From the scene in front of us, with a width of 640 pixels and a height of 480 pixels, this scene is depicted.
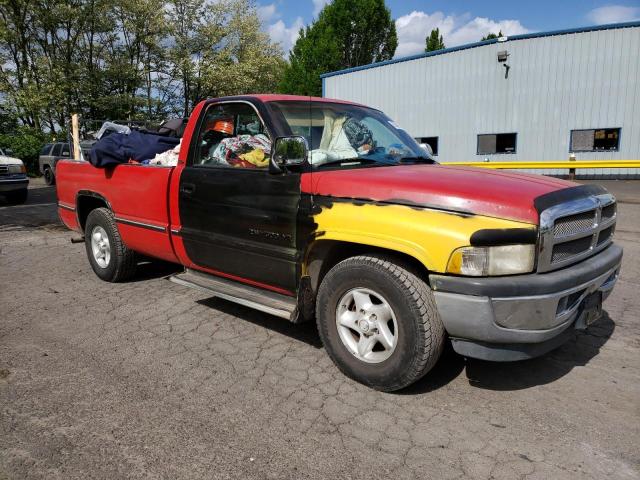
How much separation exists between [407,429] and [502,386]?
2.78 ft

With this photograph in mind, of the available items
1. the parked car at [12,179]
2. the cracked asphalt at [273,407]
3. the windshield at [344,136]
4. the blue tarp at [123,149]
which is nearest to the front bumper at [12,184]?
the parked car at [12,179]

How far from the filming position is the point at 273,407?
2.96 meters

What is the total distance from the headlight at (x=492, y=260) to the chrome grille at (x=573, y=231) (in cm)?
8

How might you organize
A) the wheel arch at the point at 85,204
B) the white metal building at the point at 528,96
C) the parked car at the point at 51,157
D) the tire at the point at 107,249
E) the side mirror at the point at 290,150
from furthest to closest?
1. the parked car at the point at 51,157
2. the white metal building at the point at 528,96
3. the wheel arch at the point at 85,204
4. the tire at the point at 107,249
5. the side mirror at the point at 290,150

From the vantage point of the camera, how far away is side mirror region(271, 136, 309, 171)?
129 inches

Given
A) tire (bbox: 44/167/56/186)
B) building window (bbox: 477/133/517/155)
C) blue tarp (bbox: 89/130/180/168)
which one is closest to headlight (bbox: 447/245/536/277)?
blue tarp (bbox: 89/130/180/168)

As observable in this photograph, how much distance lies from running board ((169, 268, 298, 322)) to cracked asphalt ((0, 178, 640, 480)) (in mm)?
370

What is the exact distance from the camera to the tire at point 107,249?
5309 millimetres

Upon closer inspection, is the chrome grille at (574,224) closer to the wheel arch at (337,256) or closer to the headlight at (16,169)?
the wheel arch at (337,256)

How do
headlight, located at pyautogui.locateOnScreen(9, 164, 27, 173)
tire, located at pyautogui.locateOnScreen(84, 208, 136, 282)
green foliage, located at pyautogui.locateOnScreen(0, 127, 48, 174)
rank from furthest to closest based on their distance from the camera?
green foliage, located at pyautogui.locateOnScreen(0, 127, 48, 174) < headlight, located at pyautogui.locateOnScreen(9, 164, 27, 173) < tire, located at pyautogui.locateOnScreen(84, 208, 136, 282)

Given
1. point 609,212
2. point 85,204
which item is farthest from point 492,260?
point 85,204

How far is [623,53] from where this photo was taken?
1761 centimetres

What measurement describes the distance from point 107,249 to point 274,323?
92.9 inches

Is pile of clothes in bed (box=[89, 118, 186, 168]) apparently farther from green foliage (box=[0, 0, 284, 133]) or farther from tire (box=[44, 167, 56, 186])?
green foliage (box=[0, 0, 284, 133])
